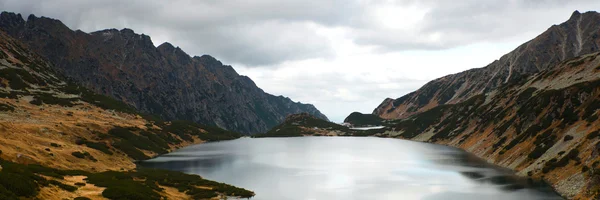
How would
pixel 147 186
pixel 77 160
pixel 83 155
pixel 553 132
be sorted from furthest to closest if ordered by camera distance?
1. pixel 553 132
2. pixel 83 155
3. pixel 77 160
4. pixel 147 186

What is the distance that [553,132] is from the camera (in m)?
104

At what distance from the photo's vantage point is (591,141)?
262ft

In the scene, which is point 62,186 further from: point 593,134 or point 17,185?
point 593,134

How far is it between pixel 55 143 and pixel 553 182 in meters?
108

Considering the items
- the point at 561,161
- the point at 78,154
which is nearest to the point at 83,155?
the point at 78,154

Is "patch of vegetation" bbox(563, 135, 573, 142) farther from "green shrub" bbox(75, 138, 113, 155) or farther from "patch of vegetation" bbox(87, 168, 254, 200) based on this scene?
"green shrub" bbox(75, 138, 113, 155)

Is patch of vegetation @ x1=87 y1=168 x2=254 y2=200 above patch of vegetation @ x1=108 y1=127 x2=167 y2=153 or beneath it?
beneath

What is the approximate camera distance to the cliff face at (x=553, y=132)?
7300 cm

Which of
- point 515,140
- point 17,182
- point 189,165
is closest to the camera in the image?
point 17,182

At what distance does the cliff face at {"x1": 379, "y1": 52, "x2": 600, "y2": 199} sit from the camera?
240 ft

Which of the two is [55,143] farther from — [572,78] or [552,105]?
[572,78]

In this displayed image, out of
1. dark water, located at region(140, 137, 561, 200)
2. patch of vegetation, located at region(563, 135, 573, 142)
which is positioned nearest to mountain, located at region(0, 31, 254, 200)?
dark water, located at region(140, 137, 561, 200)

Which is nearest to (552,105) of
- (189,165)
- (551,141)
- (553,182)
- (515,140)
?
(515,140)

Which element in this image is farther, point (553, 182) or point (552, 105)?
point (552, 105)
